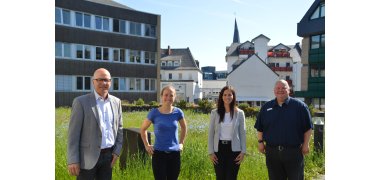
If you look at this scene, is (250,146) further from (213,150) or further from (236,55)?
(236,55)

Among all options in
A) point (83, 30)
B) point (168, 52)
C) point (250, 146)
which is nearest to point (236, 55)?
point (168, 52)

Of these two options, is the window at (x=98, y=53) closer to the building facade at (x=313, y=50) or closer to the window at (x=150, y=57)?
the window at (x=150, y=57)

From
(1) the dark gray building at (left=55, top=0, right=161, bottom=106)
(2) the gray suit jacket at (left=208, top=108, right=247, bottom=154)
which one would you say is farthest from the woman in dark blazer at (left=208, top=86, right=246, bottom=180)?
(1) the dark gray building at (left=55, top=0, right=161, bottom=106)

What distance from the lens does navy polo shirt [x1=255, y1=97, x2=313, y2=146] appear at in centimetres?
398

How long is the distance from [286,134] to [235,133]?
0.55m

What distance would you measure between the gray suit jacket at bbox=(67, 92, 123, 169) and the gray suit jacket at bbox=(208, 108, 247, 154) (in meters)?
1.29

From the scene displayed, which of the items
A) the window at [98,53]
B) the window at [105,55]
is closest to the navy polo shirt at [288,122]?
the window at [98,53]

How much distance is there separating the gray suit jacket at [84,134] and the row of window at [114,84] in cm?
1965

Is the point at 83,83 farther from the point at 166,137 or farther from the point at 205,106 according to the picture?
the point at 166,137

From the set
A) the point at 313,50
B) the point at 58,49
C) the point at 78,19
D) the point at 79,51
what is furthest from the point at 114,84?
the point at 313,50

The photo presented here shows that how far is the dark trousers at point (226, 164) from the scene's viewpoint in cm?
414

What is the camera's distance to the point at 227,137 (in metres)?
4.17

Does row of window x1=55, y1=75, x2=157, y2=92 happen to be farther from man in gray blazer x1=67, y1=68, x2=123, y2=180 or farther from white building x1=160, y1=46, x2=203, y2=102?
man in gray blazer x1=67, y1=68, x2=123, y2=180

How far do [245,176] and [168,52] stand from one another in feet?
134
